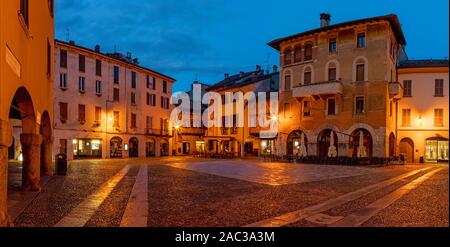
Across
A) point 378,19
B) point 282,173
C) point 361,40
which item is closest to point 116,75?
point 361,40

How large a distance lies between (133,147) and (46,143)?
96.7 ft

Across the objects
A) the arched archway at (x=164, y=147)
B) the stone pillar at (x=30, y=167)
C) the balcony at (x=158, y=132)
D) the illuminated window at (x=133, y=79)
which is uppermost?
the illuminated window at (x=133, y=79)

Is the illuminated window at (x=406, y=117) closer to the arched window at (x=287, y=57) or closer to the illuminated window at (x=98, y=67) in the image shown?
the arched window at (x=287, y=57)

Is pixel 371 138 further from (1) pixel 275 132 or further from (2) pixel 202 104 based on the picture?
(2) pixel 202 104

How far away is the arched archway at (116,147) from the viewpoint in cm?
4150

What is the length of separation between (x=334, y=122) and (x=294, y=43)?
9.50 metres

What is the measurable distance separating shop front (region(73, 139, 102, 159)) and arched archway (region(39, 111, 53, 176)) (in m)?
22.3

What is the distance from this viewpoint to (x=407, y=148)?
113ft

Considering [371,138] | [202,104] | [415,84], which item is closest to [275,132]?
[371,138]

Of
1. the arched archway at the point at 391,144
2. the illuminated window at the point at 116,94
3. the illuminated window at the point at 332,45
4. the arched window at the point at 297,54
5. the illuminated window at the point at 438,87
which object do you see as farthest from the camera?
the illuminated window at the point at 116,94

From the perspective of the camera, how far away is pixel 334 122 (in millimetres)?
33031

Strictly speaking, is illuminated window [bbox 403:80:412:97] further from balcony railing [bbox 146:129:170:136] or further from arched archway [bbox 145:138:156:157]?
arched archway [bbox 145:138:156:157]

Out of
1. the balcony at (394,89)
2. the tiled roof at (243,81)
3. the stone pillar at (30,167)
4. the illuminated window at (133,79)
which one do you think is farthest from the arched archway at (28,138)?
the tiled roof at (243,81)

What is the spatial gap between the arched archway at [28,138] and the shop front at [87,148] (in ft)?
89.7
